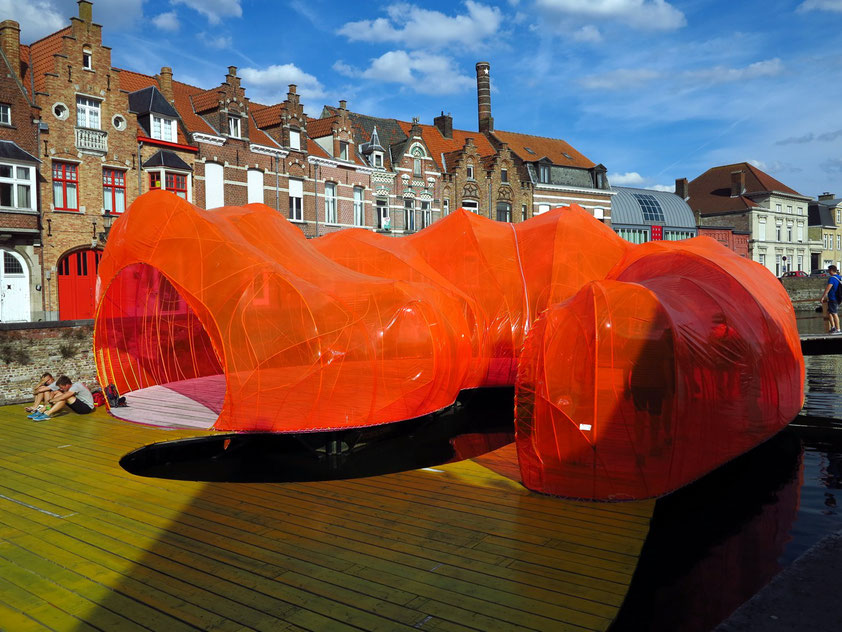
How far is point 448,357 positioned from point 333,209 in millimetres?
24500

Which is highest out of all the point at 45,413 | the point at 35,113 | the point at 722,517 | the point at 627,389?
the point at 35,113

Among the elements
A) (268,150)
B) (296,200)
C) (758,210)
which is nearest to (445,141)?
(296,200)

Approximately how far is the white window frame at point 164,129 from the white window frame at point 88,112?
81.5 inches

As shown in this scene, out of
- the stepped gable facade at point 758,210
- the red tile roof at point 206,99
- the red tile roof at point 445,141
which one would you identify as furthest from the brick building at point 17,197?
the stepped gable facade at point 758,210

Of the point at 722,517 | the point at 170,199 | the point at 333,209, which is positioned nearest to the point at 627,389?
the point at 722,517

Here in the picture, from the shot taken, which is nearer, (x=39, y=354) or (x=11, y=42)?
(x=39, y=354)

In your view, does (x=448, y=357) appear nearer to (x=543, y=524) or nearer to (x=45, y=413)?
(x=543, y=524)

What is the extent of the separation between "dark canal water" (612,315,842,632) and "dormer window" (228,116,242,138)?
82.9 feet

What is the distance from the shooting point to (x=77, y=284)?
2528cm

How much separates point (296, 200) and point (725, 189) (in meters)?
53.3

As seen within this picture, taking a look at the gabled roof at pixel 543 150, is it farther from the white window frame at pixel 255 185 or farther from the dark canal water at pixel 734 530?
the dark canal water at pixel 734 530

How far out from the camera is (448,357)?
12422mm

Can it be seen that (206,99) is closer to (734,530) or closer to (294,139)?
(294,139)

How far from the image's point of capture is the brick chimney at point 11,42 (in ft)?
79.0
